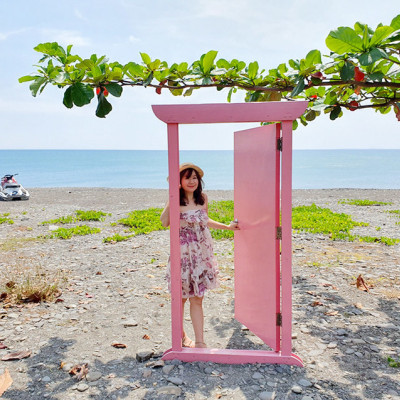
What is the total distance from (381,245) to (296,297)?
11.6 feet

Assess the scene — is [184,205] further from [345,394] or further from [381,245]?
[381,245]

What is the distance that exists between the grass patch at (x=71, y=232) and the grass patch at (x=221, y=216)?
3.03m

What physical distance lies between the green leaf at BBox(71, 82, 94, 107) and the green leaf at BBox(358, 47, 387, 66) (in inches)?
92.8

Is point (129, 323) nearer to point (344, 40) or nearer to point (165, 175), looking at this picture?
point (344, 40)

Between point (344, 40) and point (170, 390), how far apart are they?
3.17 meters

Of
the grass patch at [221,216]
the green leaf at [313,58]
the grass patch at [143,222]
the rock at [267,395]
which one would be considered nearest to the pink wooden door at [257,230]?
the rock at [267,395]

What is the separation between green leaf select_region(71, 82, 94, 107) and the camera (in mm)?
3695

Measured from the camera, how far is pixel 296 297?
5.67 metres

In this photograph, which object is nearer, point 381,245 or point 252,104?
point 252,104

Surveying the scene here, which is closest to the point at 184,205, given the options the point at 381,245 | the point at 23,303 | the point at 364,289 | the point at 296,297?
the point at 296,297

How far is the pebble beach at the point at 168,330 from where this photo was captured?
138 inches

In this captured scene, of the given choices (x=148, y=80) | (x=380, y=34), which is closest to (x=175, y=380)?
(x=148, y=80)

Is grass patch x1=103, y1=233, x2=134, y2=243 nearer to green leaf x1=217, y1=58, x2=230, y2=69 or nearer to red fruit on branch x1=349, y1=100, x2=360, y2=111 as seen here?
green leaf x1=217, y1=58, x2=230, y2=69

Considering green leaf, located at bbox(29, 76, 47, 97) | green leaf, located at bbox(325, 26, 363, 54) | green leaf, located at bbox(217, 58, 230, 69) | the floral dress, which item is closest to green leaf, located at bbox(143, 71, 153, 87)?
green leaf, located at bbox(217, 58, 230, 69)
